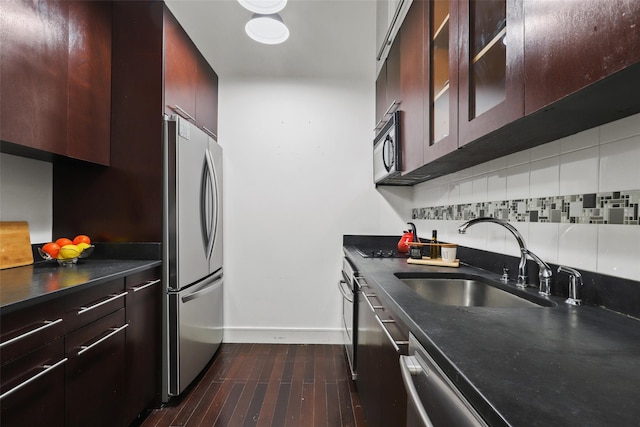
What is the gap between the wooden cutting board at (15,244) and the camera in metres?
1.56

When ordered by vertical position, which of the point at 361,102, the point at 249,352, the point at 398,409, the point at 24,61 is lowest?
the point at 249,352

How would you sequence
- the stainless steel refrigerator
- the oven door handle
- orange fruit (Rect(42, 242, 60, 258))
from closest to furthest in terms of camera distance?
orange fruit (Rect(42, 242, 60, 258)) < the stainless steel refrigerator < the oven door handle

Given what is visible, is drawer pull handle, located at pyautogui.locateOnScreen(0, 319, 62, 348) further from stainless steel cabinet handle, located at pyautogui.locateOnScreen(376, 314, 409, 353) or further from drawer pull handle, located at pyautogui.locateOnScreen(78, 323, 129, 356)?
stainless steel cabinet handle, located at pyautogui.locateOnScreen(376, 314, 409, 353)

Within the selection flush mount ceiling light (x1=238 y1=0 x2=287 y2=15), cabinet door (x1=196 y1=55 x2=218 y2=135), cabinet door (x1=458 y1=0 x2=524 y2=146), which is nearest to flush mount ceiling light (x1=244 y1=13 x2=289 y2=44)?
flush mount ceiling light (x1=238 y1=0 x2=287 y2=15)

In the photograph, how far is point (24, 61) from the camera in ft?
4.39

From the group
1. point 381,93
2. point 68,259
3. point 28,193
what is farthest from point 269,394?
point 381,93

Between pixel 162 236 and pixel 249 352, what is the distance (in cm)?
133

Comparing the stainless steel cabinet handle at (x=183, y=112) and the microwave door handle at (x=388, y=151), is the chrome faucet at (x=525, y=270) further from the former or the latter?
the stainless steel cabinet handle at (x=183, y=112)

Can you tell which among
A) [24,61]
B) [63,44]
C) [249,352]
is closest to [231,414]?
[249,352]

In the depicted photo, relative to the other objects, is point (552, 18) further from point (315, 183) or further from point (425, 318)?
point (315, 183)

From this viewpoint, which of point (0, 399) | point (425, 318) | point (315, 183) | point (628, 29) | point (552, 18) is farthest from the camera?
point (315, 183)

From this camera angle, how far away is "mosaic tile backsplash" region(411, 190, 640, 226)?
0.85m

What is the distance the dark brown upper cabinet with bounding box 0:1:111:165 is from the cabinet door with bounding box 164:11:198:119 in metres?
0.34

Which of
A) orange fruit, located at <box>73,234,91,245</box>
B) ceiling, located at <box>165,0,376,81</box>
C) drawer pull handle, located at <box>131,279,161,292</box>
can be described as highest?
ceiling, located at <box>165,0,376,81</box>
